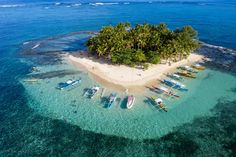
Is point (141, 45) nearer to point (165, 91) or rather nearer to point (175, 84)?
point (175, 84)

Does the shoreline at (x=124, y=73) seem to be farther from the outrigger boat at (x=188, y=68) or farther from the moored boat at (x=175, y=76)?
the outrigger boat at (x=188, y=68)

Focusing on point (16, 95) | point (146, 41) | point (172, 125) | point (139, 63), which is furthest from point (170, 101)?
point (16, 95)

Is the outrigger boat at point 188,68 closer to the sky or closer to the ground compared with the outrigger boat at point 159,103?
closer to the sky

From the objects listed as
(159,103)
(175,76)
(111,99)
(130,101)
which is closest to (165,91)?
(159,103)

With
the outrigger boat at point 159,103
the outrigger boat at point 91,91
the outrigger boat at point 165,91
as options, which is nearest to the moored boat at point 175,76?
the outrigger boat at point 165,91

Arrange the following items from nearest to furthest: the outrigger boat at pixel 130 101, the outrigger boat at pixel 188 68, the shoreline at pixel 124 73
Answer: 1. the outrigger boat at pixel 130 101
2. the shoreline at pixel 124 73
3. the outrigger boat at pixel 188 68

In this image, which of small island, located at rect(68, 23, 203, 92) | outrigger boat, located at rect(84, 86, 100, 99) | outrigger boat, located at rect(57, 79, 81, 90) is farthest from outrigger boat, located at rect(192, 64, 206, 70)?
outrigger boat, located at rect(57, 79, 81, 90)

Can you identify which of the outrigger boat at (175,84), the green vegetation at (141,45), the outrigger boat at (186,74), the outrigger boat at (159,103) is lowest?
the outrigger boat at (159,103)
